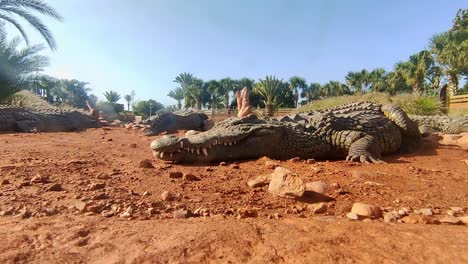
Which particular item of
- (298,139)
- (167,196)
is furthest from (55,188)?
(298,139)

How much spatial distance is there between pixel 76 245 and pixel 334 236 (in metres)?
1.38

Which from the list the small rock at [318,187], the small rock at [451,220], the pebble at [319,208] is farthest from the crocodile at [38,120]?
the small rock at [451,220]

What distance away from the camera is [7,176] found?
10.6 feet

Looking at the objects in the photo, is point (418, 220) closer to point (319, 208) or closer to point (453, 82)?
point (319, 208)

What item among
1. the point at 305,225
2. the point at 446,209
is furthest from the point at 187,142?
the point at 446,209

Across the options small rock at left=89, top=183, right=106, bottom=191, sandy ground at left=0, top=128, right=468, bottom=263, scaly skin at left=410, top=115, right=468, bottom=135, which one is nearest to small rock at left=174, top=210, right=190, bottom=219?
sandy ground at left=0, top=128, right=468, bottom=263

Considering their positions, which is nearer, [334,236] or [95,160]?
[334,236]

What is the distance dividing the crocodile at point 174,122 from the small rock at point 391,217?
8.08 m

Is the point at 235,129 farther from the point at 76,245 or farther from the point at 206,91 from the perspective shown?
the point at 206,91

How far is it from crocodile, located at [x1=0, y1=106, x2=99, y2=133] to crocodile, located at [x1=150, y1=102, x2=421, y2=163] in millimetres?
9526

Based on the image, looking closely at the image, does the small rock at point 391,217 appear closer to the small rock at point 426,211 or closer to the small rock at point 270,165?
the small rock at point 426,211

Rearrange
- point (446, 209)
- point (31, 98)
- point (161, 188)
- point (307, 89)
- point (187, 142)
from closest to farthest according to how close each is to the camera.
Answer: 1. point (446, 209)
2. point (161, 188)
3. point (187, 142)
4. point (31, 98)
5. point (307, 89)

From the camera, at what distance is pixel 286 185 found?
2.55 metres

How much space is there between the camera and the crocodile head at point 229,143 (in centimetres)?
399
